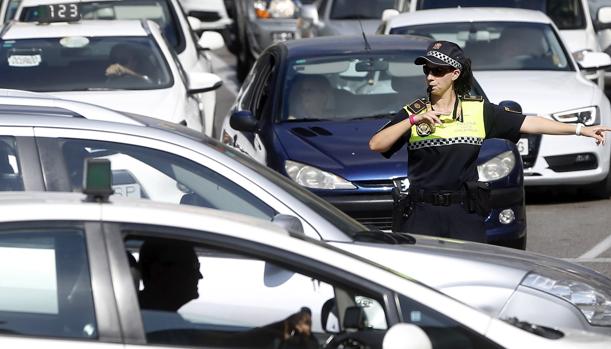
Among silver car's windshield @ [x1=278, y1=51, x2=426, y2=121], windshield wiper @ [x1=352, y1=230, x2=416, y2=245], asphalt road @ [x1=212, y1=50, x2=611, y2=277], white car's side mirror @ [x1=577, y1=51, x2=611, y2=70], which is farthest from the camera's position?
white car's side mirror @ [x1=577, y1=51, x2=611, y2=70]

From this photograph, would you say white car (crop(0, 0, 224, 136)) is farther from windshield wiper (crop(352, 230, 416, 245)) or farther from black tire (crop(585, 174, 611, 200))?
windshield wiper (crop(352, 230, 416, 245))

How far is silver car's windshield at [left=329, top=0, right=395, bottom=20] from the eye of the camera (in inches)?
764

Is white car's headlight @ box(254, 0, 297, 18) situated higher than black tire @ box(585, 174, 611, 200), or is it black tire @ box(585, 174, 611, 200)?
black tire @ box(585, 174, 611, 200)

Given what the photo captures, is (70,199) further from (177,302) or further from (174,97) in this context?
(174,97)

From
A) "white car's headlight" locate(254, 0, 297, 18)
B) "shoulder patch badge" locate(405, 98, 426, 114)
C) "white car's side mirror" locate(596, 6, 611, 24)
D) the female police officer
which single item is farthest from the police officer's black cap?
"white car's headlight" locate(254, 0, 297, 18)

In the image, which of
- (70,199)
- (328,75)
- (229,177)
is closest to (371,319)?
(70,199)

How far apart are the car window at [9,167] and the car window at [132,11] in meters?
9.10

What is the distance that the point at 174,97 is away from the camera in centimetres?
1095

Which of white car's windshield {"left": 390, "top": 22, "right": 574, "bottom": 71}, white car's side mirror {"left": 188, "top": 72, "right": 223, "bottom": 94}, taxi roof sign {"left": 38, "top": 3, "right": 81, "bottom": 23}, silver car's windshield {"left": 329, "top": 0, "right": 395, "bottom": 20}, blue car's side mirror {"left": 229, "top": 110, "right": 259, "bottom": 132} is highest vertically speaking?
blue car's side mirror {"left": 229, "top": 110, "right": 259, "bottom": 132}

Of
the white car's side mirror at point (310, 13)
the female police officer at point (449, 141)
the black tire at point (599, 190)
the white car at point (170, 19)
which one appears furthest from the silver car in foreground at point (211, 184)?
the white car's side mirror at point (310, 13)

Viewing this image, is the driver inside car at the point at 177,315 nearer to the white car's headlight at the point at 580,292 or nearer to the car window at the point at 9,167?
the white car's headlight at the point at 580,292

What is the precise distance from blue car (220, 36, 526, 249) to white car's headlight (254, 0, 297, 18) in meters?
10.8

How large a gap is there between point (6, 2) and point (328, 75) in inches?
275

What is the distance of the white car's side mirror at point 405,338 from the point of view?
413cm
